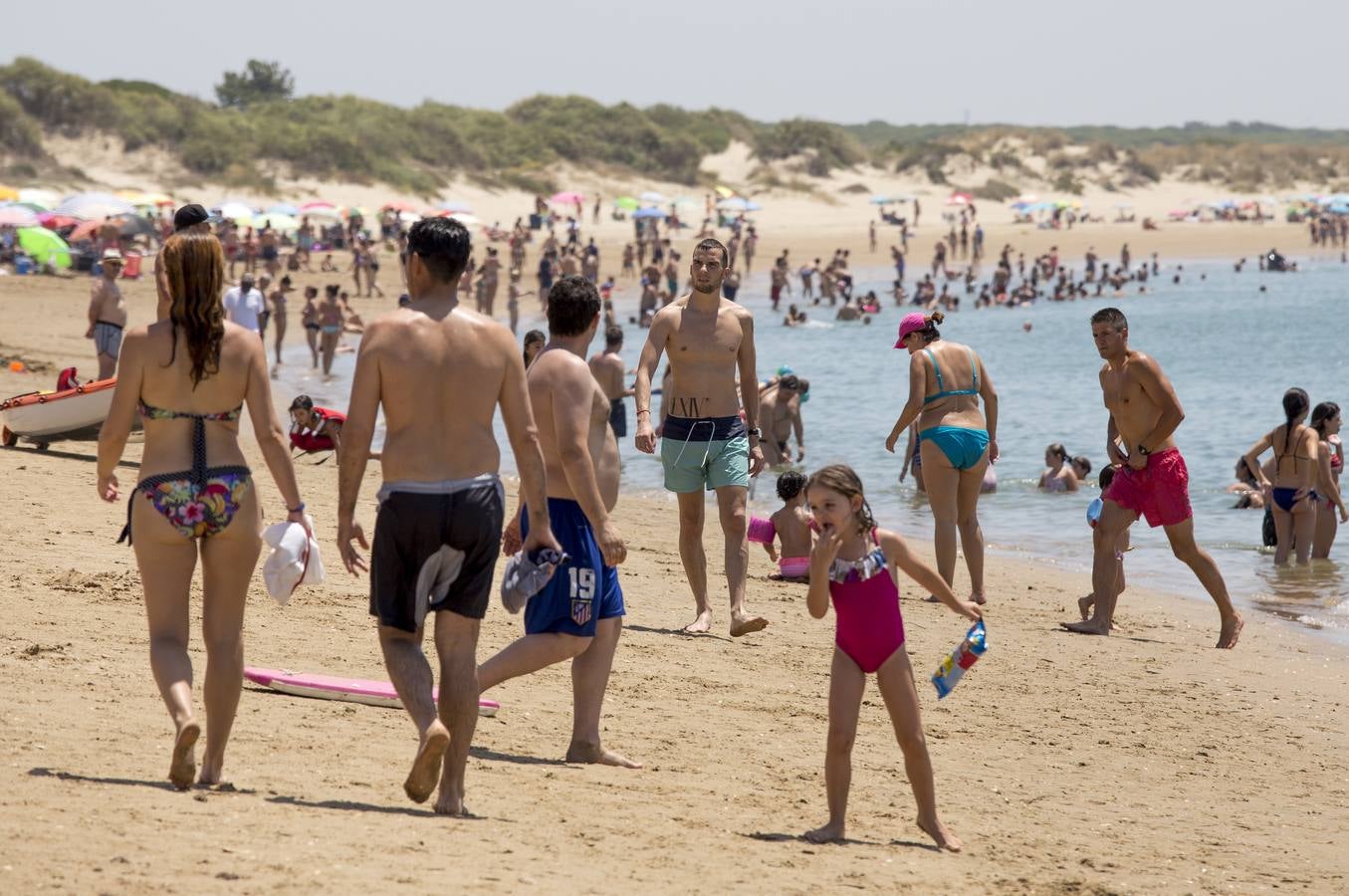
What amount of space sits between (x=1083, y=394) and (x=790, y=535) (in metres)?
17.3

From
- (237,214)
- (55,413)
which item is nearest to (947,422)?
(55,413)

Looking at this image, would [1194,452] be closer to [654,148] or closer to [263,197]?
[263,197]

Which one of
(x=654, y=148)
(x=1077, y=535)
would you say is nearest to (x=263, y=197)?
(x=654, y=148)

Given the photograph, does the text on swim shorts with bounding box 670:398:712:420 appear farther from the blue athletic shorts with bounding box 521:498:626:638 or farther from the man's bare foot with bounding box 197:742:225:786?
the man's bare foot with bounding box 197:742:225:786

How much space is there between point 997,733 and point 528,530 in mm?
2561

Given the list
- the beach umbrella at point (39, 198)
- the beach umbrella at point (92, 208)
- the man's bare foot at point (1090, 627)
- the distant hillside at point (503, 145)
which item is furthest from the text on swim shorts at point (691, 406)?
A: the distant hillside at point (503, 145)

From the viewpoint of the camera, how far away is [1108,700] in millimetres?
7070

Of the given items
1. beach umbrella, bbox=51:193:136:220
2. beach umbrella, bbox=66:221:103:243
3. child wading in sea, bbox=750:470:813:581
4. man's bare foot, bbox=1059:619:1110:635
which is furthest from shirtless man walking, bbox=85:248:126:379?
beach umbrella, bbox=51:193:136:220

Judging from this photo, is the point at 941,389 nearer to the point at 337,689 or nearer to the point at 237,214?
the point at 337,689

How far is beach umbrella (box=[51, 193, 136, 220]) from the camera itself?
121ft

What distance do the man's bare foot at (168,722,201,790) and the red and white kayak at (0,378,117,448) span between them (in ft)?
24.8

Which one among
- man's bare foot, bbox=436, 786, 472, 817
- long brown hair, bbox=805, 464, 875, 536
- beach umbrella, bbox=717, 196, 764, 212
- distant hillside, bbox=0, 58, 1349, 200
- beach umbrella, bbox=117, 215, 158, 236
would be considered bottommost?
man's bare foot, bbox=436, 786, 472, 817

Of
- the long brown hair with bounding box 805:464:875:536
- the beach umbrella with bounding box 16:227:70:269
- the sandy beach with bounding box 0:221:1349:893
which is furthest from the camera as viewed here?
the beach umbrella with bounding box 16:227:70:269

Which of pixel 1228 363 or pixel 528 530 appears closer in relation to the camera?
pixel 528 530
